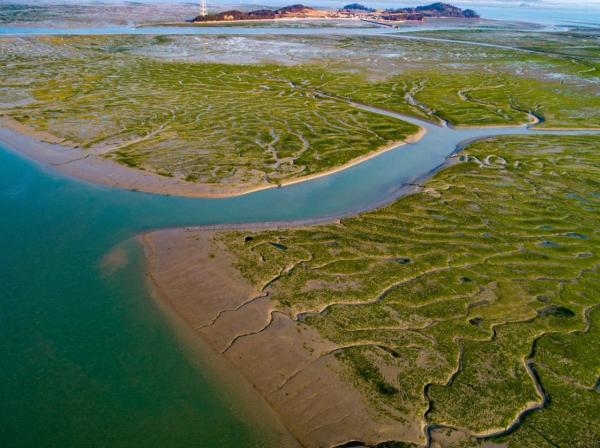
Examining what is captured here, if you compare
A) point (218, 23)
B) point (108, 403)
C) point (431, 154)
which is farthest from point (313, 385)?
point (218, 23)

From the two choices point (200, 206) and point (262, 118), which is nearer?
point (200, 206)

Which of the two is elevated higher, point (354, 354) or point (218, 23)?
point (354, 354)

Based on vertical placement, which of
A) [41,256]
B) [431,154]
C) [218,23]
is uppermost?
[41,256]

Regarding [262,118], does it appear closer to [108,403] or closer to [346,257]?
[346,257]

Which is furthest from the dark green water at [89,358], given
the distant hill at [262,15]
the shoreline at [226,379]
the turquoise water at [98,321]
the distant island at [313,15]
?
the distant hill at [262,15]

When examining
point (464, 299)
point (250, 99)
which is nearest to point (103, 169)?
point (250, 99)

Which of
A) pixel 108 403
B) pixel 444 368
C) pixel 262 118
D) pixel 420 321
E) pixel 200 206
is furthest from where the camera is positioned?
pixel 262 118

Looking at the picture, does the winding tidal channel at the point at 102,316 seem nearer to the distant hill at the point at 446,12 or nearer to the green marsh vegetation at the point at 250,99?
the green marsh vegetation at the point at 250,99
